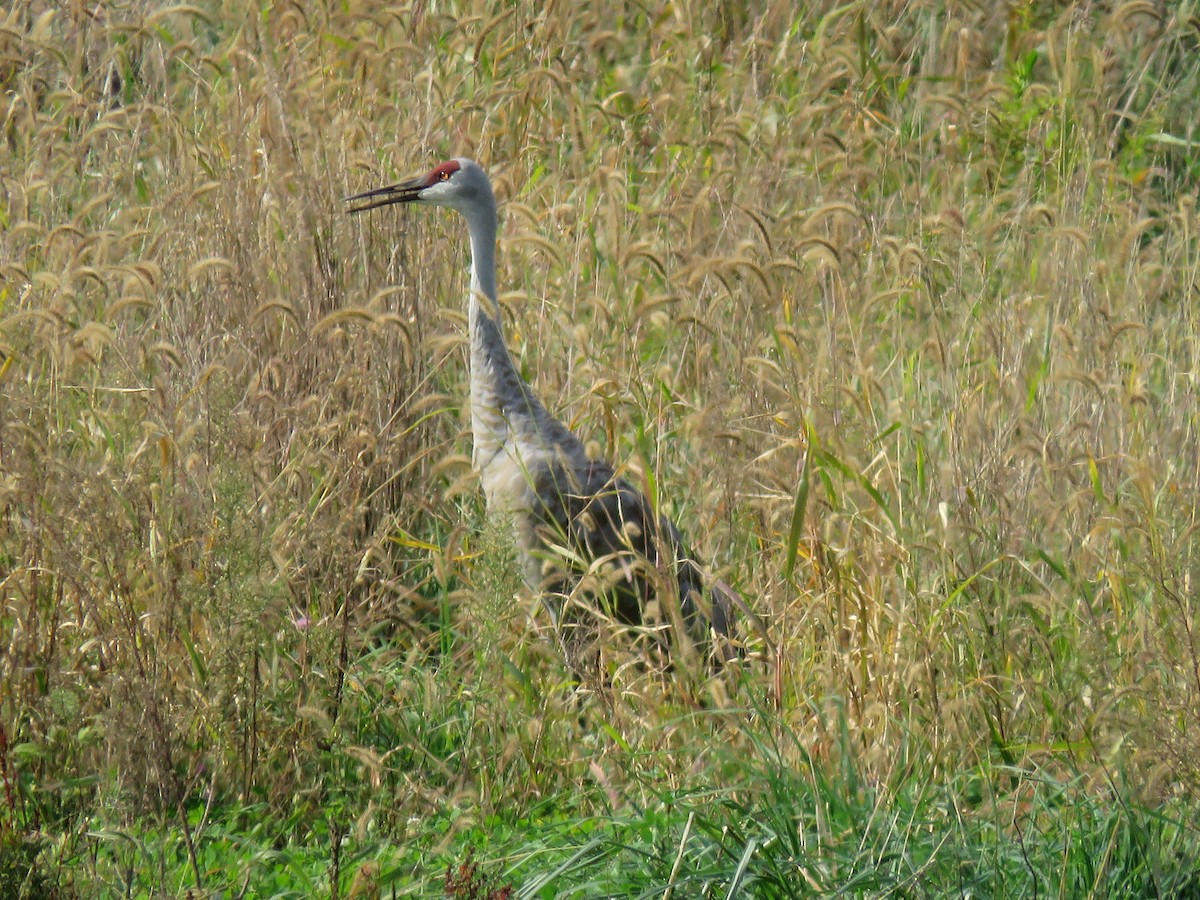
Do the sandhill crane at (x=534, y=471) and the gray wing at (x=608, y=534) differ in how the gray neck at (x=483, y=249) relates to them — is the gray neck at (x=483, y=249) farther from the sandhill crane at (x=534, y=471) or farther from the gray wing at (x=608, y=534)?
the gray wing at (x=608, y=534)

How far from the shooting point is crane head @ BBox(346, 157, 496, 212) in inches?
198

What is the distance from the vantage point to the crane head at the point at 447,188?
5.04 metres

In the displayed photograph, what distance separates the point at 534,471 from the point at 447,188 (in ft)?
3.27

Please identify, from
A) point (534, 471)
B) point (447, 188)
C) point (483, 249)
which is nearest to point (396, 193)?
point (447, 188)

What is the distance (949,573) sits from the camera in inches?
150

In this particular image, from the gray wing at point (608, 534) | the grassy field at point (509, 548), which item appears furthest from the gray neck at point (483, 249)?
the gray wing at point (608, 534)

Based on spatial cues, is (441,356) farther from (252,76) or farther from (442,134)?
(252,76)

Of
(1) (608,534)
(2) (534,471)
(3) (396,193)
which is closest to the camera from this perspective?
(2) (534,471)

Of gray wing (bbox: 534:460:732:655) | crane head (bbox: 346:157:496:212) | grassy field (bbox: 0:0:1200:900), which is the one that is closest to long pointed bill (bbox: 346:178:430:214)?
crane head (bbox: 346:157:496:212)

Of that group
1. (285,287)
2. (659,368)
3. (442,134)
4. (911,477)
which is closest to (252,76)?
(442,134)

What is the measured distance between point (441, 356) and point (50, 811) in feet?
7.39

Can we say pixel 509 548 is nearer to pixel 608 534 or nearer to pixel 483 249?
pixel 608 534

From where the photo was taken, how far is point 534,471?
4.70m

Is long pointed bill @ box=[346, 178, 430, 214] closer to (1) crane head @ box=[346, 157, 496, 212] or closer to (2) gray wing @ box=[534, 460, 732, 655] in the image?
(1) crane head @ box=[346, 157, 496, 212]
